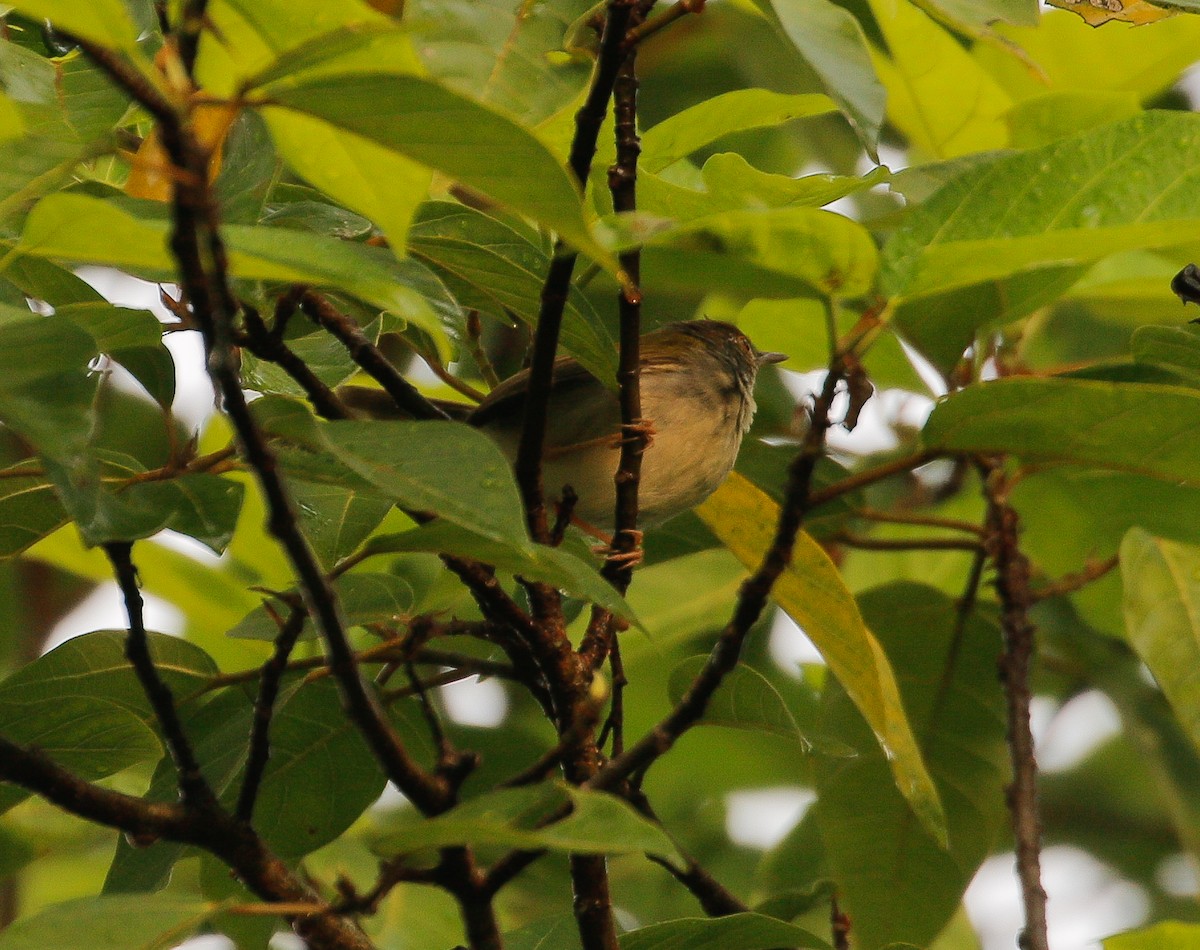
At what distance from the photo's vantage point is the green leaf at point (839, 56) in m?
1.57

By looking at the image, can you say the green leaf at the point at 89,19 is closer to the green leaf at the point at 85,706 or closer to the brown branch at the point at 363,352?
the brown branch at the point at 363,352

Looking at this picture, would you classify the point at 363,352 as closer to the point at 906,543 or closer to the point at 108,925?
the point at 108,925

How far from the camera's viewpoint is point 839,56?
5.31 ft

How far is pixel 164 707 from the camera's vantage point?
1.72 meters

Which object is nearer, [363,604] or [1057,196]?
[1057,196]

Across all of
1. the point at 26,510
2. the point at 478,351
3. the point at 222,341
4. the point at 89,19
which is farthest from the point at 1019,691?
the point at 89,19

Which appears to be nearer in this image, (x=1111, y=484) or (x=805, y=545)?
(x=805, y=545)

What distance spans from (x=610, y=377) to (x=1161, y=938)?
1.13 metres

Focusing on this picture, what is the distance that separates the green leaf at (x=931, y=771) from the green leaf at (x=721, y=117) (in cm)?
130

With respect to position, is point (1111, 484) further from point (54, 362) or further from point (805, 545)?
point (54, 362)

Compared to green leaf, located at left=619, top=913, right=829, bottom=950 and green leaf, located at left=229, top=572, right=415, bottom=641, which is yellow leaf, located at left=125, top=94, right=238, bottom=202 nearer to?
green leaf, located at left=229, top=572, right=415, bottom=641

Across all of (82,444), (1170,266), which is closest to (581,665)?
(82,444)

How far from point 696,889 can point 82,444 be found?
4.95 feet

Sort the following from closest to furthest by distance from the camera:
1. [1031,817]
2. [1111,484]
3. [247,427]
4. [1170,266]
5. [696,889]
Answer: [247,427] < [696,889] < [1031,817] < [1111,484] < [1170,266]
